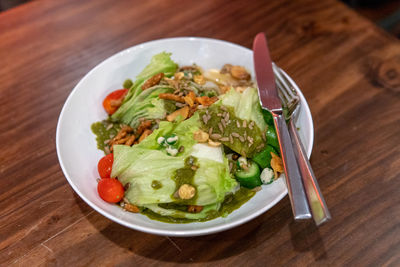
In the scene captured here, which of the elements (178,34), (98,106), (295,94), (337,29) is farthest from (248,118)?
(337,29)

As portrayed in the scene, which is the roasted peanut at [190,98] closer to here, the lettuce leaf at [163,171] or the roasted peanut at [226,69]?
the lettuce leaf at [163,171]

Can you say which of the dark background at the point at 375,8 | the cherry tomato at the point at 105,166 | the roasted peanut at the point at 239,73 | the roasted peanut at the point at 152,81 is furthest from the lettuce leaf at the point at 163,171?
the dark background at the point at 375,8

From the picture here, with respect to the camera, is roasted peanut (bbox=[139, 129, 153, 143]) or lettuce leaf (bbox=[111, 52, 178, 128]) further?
lettuce leaf (bbox=[111, 52, 178, 128])

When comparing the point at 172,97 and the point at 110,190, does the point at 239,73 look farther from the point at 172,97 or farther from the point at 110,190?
the point at 110,190

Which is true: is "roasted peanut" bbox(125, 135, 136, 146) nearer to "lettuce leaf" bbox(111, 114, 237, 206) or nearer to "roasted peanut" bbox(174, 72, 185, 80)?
"lettuce leaf" bbox(111, 114, 237, 206)

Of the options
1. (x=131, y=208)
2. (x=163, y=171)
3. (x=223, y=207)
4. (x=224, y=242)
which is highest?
(x=163, y=171)

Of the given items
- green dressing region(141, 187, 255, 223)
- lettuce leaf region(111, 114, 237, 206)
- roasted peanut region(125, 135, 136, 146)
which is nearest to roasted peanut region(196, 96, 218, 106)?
lettuce leaf region(111, 114, 237, 206)

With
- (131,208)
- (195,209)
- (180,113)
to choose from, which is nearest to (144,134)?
(180,113)
